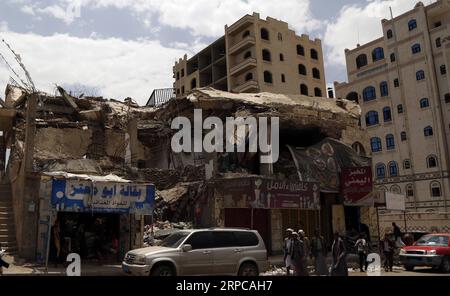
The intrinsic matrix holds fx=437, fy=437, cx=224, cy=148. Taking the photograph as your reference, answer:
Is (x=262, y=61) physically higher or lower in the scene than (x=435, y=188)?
higher

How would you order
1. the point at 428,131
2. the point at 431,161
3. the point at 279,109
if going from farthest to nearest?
1. the point at 428,131
2. the point at 431,161
3. the point at 279,109

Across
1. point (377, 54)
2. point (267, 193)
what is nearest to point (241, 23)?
point (377, 54)

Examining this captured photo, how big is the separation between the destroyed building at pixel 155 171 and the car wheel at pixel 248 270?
18.9 feet

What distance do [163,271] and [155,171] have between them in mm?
15462

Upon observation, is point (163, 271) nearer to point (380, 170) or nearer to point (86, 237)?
point (86, 237)

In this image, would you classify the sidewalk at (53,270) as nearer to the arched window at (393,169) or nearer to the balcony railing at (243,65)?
the balcony railing at (243,65)

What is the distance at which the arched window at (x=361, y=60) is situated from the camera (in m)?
61.5

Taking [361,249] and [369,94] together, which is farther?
[369,94]

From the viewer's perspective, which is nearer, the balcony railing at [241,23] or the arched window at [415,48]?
the arched window at [415,48]

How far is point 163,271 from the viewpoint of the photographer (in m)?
12.6

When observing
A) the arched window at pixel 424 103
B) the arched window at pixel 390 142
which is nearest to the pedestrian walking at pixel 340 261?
the arched window at pixel 424 103

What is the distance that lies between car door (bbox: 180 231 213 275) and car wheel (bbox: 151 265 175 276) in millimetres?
343
